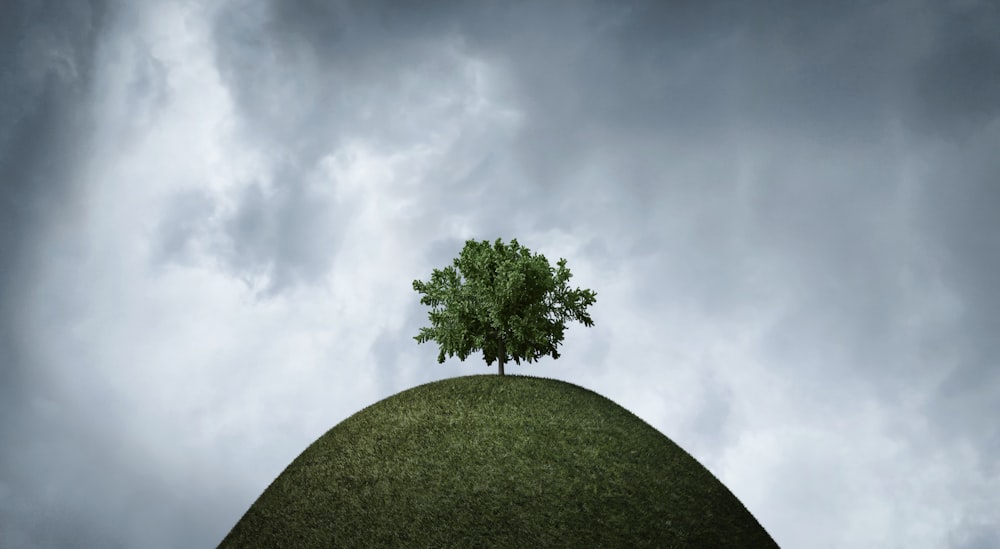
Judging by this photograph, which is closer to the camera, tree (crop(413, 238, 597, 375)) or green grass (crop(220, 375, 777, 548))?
green grass (crop(220, 375, 777, 548))

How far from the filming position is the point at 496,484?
23891 millimetres

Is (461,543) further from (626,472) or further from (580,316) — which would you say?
(580,316)

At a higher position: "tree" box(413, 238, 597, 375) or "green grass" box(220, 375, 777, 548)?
"tree" box(413, 238, 597, 375)

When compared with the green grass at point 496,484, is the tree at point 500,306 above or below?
above

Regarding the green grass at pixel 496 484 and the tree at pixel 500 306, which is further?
the tree at pixel 500 306

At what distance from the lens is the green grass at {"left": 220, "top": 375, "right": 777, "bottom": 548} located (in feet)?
74.8

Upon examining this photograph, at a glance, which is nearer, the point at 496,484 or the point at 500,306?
the point at 496,484

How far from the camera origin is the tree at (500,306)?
1184 inches

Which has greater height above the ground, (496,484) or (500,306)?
(500,306)

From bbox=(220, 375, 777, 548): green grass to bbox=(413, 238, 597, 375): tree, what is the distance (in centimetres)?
220

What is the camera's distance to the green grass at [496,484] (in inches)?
898

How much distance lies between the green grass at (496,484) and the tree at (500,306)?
2.20 meters

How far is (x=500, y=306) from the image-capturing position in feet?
97.7

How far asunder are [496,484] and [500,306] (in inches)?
319
